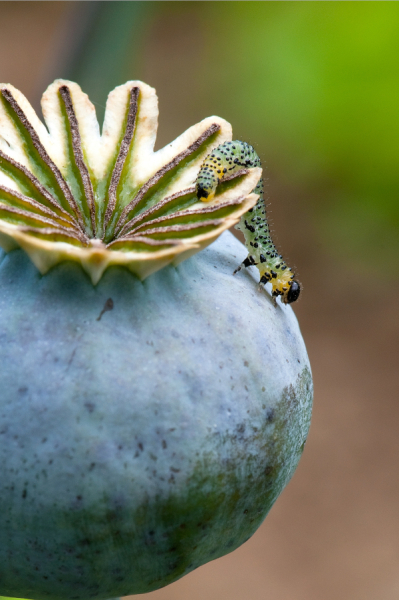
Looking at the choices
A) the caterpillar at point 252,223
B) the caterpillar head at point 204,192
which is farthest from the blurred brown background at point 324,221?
the caterpillar head at point 204,192

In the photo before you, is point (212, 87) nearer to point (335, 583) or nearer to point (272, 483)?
point (335, 583)

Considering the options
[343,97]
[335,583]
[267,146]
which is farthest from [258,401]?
[267,146]

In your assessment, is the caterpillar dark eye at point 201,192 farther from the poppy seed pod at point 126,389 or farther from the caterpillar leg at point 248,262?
the caterpillar leg at point 248,262

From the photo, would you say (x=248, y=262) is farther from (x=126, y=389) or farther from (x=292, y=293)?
(x=126, y=389)

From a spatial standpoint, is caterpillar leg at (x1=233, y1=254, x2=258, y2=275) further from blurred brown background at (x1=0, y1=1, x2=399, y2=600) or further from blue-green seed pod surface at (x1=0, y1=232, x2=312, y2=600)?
blurred brown background at (x1=0, y1=1, x2=399, y2=600)

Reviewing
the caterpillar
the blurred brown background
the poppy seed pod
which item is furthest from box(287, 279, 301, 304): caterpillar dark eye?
the blurred brown background
